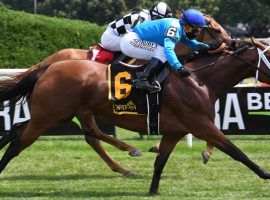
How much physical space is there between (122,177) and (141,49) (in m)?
1.89

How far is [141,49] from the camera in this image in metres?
7.09

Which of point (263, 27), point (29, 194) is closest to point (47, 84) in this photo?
point (29, 194)

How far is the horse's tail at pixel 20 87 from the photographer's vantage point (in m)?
7.30

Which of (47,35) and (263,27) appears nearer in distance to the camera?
(47,35)

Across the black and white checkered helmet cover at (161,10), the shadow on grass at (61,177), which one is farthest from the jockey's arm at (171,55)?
the shadow on grass at (61,177)

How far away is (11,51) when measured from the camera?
17812 millimetres

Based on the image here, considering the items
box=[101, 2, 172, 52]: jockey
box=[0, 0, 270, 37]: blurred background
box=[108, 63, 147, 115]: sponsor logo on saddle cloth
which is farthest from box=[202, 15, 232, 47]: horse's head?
box=[0, 0, 270, 37]: blurred background

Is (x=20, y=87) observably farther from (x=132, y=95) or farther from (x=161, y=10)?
(x=161, y=10)

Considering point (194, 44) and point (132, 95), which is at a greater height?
point (194, 44)

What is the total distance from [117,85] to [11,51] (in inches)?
447

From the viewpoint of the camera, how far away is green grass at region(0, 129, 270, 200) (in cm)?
700

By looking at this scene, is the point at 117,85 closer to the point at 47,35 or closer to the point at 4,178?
the point at 4,178

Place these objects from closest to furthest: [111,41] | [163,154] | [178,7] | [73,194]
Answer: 1. [73,194]
2. [163,154]
3. [111,41]
4. [178,7]

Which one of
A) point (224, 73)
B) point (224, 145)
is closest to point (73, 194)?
point (224, 145)
